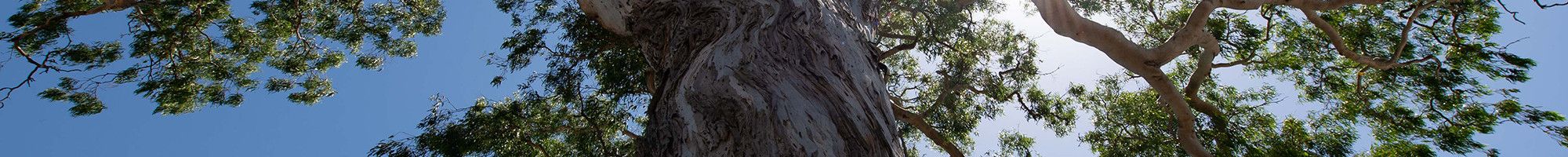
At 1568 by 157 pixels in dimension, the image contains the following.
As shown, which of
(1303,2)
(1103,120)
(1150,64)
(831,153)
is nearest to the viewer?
(831,153)

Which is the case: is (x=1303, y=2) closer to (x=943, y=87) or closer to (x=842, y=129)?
(x=943, y=87)

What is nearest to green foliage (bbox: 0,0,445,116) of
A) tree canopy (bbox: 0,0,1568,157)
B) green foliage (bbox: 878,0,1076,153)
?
tree canopy (bbox: 0,0,1568,157)

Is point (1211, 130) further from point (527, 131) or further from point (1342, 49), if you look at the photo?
point (527, 131)

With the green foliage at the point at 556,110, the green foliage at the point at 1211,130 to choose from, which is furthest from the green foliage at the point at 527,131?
the green foliage at the point at 1211,130

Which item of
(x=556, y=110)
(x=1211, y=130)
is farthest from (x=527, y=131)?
(x=1211, y=130)

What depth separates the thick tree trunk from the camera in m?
1.94

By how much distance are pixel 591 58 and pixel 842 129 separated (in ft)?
16.3

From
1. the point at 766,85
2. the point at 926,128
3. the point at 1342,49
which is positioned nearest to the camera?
the point at 766,85

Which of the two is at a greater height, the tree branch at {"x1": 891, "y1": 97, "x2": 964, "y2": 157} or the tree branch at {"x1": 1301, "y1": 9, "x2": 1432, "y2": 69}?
the tree branch at {"x1": 1301, "y1": 9, "x2": 1432, "y2": 69}

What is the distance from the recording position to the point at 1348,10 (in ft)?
23.4

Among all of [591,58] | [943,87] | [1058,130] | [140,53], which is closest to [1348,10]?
[1058,130]

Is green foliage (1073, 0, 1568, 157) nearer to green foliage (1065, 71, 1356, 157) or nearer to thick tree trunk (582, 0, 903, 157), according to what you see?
green foliage (1065, 71, 1356, 157)

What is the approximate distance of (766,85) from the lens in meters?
2.19

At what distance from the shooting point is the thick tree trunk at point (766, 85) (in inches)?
76.3
